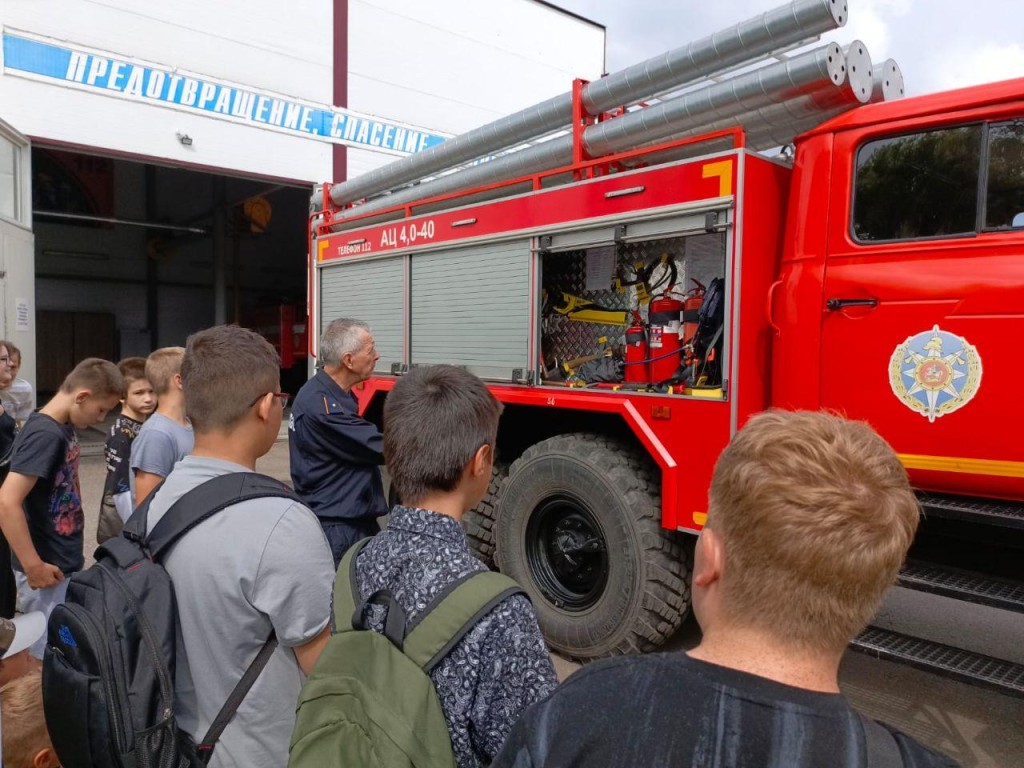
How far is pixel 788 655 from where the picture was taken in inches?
33.6

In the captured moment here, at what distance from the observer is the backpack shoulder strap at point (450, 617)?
3.92 ft

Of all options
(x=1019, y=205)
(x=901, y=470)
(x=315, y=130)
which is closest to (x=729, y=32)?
(x=1019, y=205)

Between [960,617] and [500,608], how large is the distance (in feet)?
14.5

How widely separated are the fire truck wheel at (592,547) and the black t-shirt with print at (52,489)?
2044mm

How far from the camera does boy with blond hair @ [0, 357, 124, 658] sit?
2.72 m

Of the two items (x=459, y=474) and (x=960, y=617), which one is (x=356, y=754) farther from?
(x=960, y=617)

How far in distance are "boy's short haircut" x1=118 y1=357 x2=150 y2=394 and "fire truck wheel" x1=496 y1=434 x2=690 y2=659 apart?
1.98 meters

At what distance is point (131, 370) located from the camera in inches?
141

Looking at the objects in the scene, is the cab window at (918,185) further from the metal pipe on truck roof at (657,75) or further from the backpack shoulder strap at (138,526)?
the backpack shoulder strap at (138,526)

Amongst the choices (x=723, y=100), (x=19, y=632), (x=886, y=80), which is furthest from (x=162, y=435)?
(x=886, y=80)

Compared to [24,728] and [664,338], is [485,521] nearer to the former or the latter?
[664,338]

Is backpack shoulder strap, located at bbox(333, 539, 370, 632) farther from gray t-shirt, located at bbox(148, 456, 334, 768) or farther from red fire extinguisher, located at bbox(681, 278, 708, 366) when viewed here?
red fire extinguisher, located at bbox(681, 278, 708, 366)

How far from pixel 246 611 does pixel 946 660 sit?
2613 mm

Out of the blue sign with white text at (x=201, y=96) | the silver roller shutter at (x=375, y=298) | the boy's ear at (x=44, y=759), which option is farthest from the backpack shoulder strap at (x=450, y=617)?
the blue sign with white text at (x=201, y=96)
